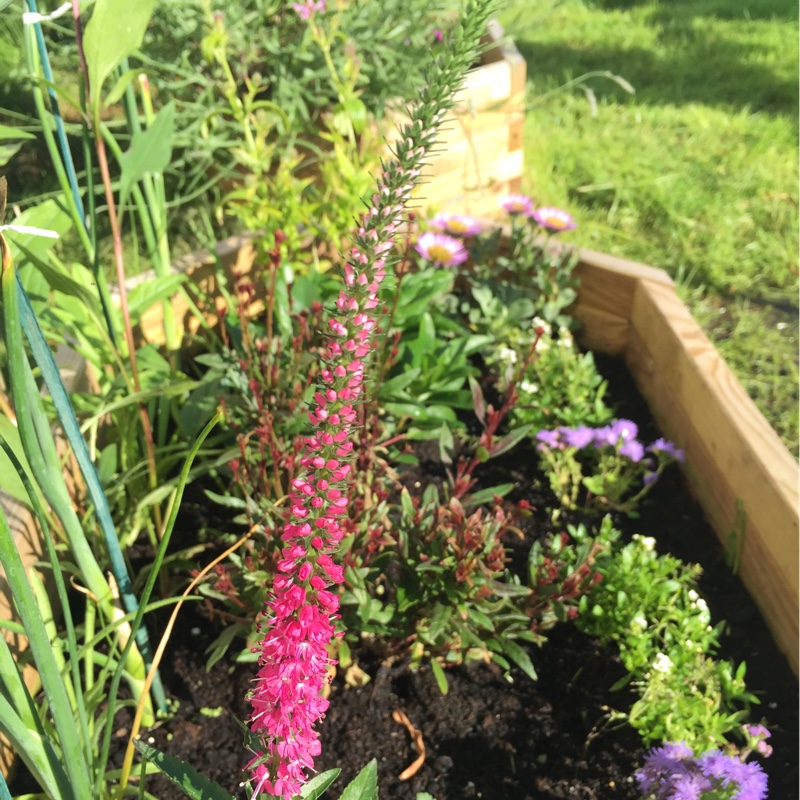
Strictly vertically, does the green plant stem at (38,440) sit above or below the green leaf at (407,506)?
above

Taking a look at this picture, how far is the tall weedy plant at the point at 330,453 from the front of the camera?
0.56 meters

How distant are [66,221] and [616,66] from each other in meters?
3.13

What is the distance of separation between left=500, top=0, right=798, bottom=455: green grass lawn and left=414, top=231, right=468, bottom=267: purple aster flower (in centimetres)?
67

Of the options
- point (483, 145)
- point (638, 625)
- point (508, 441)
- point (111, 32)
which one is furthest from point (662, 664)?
point (483, 145)

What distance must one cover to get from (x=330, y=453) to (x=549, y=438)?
3.81 ft

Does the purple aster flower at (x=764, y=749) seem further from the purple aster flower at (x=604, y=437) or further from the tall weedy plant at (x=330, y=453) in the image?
the tall weedy plant at (x=330, y=453)

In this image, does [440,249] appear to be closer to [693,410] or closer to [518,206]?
[518,206]

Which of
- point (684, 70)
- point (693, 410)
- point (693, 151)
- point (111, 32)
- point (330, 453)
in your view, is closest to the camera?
point (330, 453)

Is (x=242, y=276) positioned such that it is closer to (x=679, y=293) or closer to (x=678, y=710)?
(x=679, y=293)

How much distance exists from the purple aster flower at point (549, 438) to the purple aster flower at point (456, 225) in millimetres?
618

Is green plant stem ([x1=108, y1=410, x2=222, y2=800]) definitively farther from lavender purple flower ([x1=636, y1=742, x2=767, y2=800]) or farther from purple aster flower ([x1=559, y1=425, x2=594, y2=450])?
purple aster flower ([x1=559, y1=425, x2=594, y2=450])

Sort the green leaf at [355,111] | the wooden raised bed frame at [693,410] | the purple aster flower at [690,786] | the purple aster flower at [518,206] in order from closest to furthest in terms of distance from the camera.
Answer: the purple aster flower at [690,786], the wooden raised bed frame at [693,410], the green leaf at [355,111], the purple aster flower at [518,206]

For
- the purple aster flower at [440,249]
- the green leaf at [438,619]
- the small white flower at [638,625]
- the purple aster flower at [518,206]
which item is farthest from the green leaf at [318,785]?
the purple aster flower at [518,206]

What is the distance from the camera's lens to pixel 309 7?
2033 millimetres
